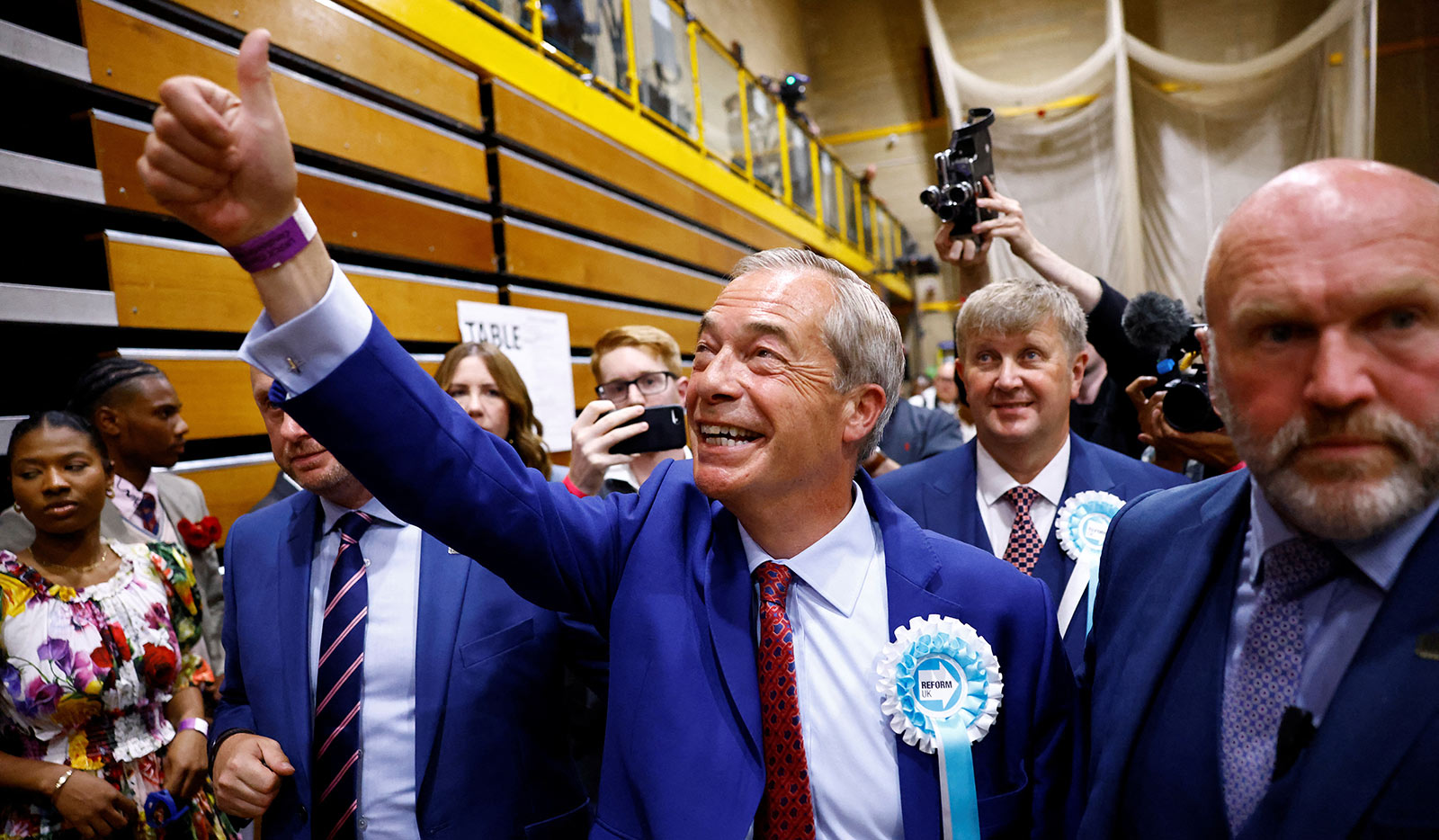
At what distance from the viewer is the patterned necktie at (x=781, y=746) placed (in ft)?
3.86

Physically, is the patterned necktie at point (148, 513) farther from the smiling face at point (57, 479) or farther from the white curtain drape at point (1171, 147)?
the white curtain drape at point (1171, 147)

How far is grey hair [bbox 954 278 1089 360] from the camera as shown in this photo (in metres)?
2.02

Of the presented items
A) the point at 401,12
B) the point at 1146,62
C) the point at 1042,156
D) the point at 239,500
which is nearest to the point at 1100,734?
the point at 239,500

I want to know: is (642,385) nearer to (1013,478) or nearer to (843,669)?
(1013,478)

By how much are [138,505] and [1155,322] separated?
2.92 meters

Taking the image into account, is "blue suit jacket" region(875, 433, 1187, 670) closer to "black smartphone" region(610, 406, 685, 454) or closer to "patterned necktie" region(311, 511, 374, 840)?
"black smartphone" region(610, 406, 685, 454)

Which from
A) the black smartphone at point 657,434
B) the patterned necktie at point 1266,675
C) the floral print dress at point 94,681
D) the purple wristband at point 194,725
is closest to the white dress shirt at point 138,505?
the floral print dress at point 94,681

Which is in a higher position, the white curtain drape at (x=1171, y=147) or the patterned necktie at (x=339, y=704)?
the white curtain drape at (x=1171, y=147)

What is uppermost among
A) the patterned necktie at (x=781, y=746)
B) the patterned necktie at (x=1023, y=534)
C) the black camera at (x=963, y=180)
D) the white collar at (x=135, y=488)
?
the black camera at (x=963, y=180)

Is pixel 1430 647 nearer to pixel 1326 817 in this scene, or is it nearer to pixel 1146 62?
pixel 1326 817

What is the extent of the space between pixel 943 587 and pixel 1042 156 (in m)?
7.87

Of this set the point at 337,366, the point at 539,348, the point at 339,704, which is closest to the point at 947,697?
the point at 337,366

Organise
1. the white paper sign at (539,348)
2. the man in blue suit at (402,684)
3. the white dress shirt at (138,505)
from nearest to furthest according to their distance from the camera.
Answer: the man in blue suit at (402,684) < the white dress shirt at (138,505) < the white paper sign at (539,348)

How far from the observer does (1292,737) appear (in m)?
0.83
